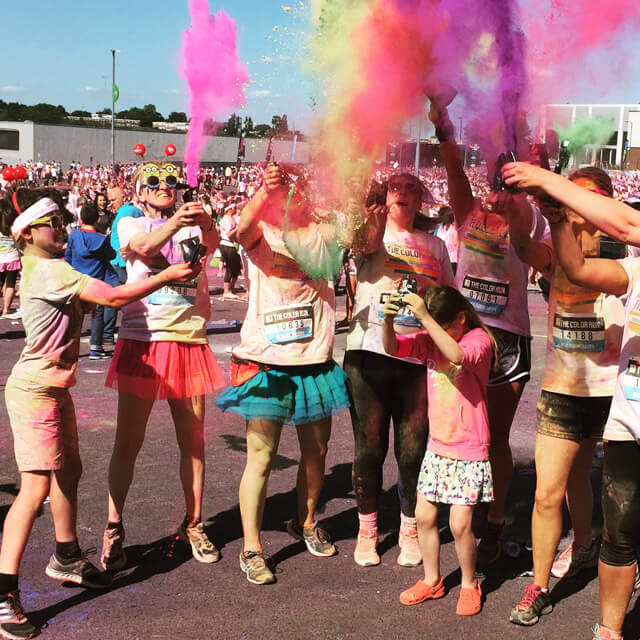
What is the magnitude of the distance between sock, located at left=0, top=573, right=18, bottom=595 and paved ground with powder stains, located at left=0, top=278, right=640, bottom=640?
0.67 ft

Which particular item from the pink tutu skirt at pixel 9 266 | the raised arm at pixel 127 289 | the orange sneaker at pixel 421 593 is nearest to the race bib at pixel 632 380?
the orange sneaker at pixel 421 593

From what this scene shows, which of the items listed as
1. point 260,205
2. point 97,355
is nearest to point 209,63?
point 260,205

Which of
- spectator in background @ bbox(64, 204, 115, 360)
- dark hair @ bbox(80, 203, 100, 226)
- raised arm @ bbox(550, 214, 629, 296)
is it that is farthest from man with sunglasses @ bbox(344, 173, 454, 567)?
dark hair @ bbox(80, 203, 100, 226)

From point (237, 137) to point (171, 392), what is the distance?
49.5 inches

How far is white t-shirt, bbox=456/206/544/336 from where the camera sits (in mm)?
4234

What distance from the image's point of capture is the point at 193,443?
14.3 ft

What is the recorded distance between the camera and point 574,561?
167 inches

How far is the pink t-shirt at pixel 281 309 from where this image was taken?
415cm

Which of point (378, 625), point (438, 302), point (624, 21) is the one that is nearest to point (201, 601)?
point (378, 625)

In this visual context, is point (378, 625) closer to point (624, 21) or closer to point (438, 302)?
point (438, 302)

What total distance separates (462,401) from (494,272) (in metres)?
0.74

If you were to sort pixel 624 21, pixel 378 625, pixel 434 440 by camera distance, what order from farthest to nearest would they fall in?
pixel 434 440 < pixel 378 625 < pixel 624 21

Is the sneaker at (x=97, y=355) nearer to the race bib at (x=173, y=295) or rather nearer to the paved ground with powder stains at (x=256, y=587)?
the paved ground with powder stains at (x=256, y=587)

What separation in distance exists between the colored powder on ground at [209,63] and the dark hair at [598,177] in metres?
1.51
